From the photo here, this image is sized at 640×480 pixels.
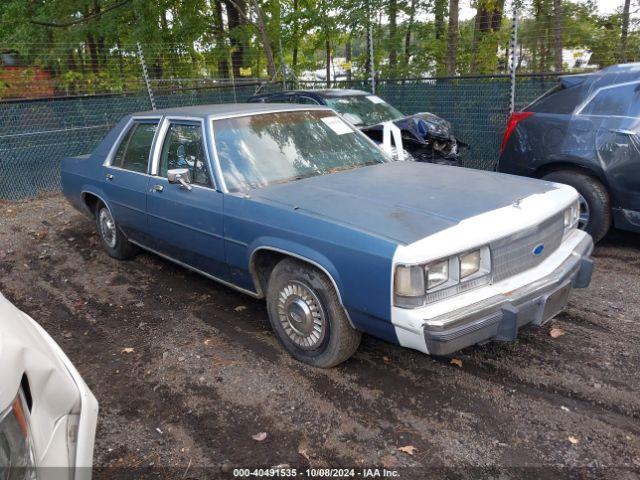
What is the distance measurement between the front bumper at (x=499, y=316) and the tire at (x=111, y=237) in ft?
12.7

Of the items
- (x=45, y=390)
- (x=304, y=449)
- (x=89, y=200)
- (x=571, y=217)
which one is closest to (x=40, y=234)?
(x=89, y=200)

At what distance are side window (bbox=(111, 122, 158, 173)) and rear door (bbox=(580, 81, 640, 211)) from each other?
166 inches

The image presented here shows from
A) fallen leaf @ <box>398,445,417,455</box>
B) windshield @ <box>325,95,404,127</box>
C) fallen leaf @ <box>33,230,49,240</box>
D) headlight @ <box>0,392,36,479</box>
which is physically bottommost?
fallen leaf @ <box>398,445,417,455</box>

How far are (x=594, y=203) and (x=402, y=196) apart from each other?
8.97ft

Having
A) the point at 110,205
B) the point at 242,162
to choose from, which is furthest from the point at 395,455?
the point at 110,205

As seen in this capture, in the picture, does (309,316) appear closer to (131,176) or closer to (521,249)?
(521,249)

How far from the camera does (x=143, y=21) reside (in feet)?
49.1

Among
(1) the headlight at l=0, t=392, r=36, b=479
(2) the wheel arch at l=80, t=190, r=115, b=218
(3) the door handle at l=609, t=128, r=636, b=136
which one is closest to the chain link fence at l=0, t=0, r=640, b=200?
(3) the door handle at l=609, t=128, r=636, b=136

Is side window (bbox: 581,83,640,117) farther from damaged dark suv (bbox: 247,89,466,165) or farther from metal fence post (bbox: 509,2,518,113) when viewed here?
metal fence post (bbox: 509,2,518,113)

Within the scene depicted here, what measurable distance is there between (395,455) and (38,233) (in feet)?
19.7

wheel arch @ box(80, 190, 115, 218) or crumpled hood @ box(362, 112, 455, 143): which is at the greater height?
crumpled hood @ box(362, 112, 455, 143)

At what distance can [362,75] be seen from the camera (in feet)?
49.1

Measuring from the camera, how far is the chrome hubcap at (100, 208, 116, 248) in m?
5.63

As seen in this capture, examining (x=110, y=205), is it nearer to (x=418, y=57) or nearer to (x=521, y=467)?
(x=521, y=467)
